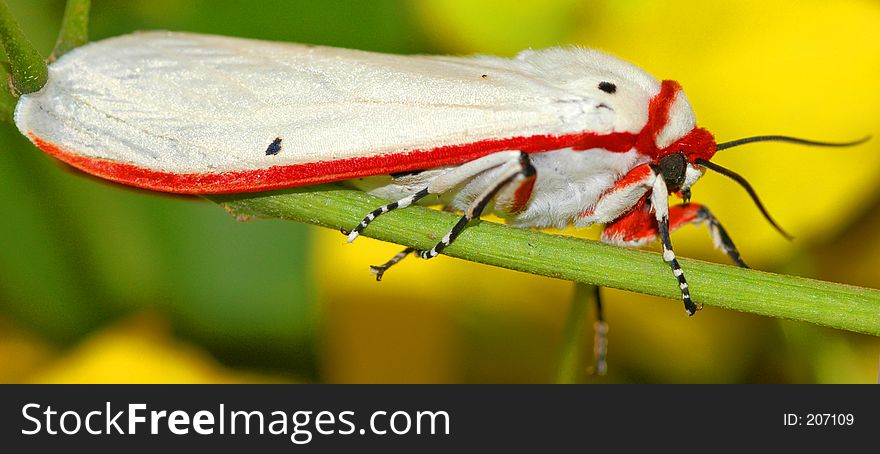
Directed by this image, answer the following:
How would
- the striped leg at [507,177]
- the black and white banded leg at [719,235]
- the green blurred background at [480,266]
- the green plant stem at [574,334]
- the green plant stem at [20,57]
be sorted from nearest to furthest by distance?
the green plant stem at [20,57]
the striped leg at [507,177]
the green plant stem at [574,334]
the black and white banded leg at [719,235]
the green blurred background at [480,266]

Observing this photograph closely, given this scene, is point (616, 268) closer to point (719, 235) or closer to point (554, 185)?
point (554, 185)

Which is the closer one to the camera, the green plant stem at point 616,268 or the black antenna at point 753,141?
the green plant stem at point 616,268

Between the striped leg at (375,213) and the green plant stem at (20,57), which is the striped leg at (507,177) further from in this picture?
the green plant stem at (20,57)

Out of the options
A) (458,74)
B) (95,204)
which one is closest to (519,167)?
(458,74)

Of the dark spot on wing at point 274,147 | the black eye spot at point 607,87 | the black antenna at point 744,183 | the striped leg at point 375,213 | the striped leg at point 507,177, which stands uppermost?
the black eye spot at point 607,87

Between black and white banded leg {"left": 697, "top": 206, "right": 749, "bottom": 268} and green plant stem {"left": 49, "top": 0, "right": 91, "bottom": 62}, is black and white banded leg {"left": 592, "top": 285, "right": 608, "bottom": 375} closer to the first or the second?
black and white banded leg {"left": 697, "top": 206, "right": 749, "bottom": 268}

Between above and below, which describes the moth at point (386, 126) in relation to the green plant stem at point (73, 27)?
below

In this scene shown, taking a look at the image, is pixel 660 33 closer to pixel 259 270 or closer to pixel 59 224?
pixel 259 270

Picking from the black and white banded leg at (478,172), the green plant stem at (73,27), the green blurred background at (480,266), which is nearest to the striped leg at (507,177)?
the black and white banded leg at (478,172)
